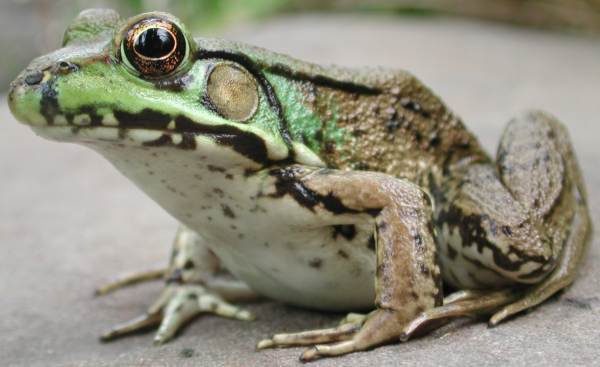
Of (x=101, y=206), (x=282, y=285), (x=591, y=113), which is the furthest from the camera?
(x=591, y=113)

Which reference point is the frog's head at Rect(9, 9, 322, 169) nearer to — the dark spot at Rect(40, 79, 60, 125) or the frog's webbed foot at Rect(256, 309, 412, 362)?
the dark spot at Rect(40, 79, 60, 125)

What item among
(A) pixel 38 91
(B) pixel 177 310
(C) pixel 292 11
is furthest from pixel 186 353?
(C) pixel 292 11

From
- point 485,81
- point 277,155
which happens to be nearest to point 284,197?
point 277,155

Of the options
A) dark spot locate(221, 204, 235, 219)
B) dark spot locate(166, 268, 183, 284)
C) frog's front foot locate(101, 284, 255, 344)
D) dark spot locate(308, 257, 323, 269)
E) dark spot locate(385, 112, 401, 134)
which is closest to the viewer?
dark spot locate(221, 204, 235, 219)

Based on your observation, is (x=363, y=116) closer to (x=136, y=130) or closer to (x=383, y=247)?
(x=383, y=247)

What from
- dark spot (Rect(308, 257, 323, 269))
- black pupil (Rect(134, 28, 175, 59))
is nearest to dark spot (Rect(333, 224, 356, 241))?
dark spot (Rect(308, 257, 323, 269))

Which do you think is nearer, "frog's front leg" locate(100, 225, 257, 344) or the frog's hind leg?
the frog's hind leg

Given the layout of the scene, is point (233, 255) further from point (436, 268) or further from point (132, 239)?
point (132, 239)
